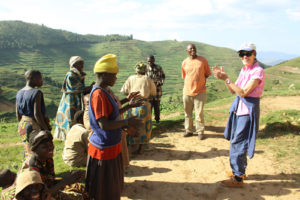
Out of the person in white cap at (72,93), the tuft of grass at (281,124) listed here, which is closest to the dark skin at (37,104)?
the person in white cap at (72,93)

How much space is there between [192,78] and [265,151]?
7.59 ft

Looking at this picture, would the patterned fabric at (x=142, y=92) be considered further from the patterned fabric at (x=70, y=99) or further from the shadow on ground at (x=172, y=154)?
the patterned fabric at (x=70, y=99)

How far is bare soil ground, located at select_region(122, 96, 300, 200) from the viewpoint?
370 cm

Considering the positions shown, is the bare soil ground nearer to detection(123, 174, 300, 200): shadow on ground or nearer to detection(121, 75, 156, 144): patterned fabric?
detection(123, 174, 300, 200): shadow on ground

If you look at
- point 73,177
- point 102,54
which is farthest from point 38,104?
point 102,54

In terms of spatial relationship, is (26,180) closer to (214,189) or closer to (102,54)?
(214,189)

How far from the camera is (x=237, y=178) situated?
378 cm

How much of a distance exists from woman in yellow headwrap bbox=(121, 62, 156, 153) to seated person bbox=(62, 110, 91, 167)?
3.58ft

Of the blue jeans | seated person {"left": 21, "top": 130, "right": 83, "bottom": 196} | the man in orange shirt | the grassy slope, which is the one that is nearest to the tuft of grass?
the man in orange shirt

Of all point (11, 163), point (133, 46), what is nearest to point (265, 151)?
point (11, 163)

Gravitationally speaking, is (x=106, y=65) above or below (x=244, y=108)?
above

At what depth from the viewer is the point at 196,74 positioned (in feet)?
18.2

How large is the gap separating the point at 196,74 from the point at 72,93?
2.89 metres

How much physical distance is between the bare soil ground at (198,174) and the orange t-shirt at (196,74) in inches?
52.8
